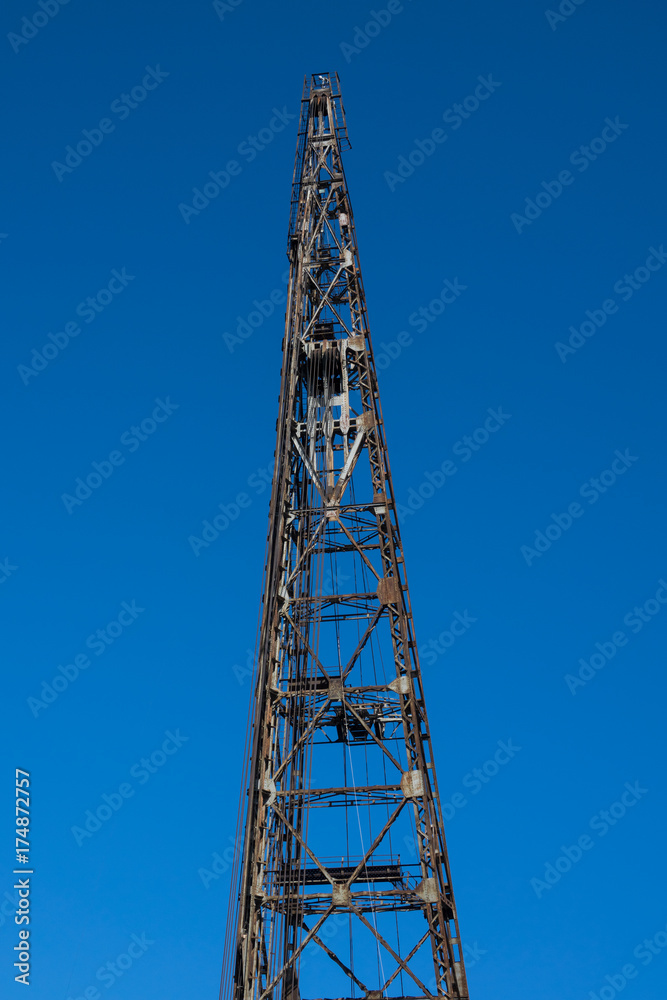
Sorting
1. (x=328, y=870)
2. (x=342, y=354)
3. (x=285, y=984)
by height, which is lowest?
(x=285, y=984)

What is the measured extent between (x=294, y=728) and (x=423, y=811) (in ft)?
13.2

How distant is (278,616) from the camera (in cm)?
2620

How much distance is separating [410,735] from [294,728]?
10.3 ft

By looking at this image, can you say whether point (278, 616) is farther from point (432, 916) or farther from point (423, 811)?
point (432, 916)

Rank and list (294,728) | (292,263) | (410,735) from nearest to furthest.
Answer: (410,735), (294,728), (292,263)

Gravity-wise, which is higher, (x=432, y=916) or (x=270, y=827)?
(x=270, y=827)

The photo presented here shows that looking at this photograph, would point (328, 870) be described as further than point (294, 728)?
No

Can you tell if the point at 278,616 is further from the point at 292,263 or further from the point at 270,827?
the point at 292,263

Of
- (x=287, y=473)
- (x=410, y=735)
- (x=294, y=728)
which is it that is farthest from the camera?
(x=287, y=473)

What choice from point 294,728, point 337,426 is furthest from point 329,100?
point 294,728

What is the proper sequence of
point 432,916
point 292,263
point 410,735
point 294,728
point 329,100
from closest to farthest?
point 432,916
point 410,735
point 294,728
point 292,263
point 329,100

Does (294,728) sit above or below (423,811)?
above

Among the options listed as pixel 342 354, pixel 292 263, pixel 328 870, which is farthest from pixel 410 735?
pixel 292 263

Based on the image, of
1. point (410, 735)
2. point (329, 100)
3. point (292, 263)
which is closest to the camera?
point (410, 735)
